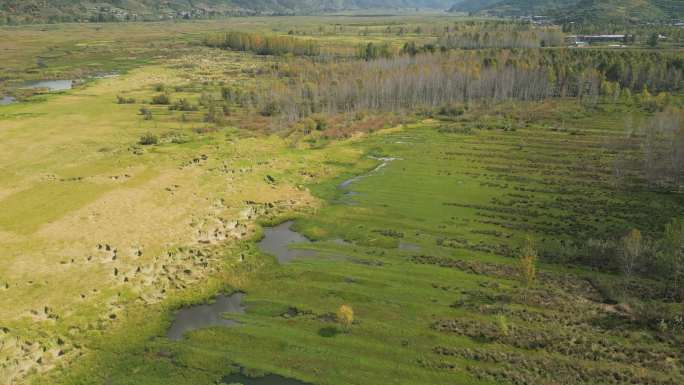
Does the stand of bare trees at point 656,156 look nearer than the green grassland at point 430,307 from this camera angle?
No

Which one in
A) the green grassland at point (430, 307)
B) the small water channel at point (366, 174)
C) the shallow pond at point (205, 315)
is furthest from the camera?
the small water channel at point (366, 174)

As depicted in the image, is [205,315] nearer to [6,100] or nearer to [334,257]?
[334,257]

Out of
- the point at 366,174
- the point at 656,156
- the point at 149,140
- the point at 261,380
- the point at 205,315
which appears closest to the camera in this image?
the point at 261,380

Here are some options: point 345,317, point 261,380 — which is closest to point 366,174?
point 345,317

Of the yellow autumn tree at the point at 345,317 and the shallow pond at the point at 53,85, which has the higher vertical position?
the shallow pond at the point at 53,85

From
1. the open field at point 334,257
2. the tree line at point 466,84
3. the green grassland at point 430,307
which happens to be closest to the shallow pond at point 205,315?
the open field at point 334,257

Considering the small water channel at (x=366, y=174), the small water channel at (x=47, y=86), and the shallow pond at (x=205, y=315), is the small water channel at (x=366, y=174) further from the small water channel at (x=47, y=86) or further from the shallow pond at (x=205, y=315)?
the small water channel at (x=47, y=86)
